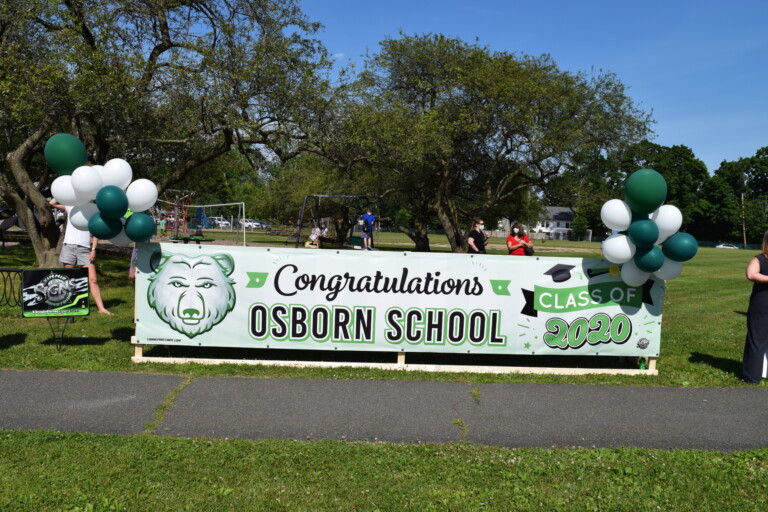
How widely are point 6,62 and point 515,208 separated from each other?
91.3ft

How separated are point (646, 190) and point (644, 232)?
1.41 feet

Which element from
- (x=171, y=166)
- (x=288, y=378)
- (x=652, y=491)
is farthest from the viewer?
(x=171, y=166)

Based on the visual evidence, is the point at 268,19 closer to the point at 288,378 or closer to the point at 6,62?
the point at 6,62

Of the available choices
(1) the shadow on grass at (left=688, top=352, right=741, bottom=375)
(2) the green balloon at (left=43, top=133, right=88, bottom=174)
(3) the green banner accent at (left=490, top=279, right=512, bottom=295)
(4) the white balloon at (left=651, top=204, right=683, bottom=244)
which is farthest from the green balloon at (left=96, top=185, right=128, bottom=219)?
(1) the shadow on grass at (left=688, top=352, right=741, bottom=375)

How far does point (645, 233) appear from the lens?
6.32 meters

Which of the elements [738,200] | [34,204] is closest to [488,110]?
[34,204]

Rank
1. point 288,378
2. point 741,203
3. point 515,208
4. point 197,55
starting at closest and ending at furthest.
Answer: point 288,378
point 197,55
point 515,208
point 741,203

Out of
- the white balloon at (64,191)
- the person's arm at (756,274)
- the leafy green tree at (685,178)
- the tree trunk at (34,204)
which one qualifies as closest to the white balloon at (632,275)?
the person's arm at (756,274)

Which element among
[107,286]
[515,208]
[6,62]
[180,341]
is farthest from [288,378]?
[515,208]

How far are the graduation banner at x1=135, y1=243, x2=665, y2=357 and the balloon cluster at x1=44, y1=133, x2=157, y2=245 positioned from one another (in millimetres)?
355

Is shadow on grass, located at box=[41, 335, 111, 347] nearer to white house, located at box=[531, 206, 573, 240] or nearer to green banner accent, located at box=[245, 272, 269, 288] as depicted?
green banner accent, located at box=[245, 272, 269, 288]

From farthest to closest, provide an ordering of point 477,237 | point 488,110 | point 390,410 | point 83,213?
point 488,110 → point 477,237 → point 83,213 → point 390,410

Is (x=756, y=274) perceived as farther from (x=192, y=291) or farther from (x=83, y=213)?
(x=83, y=213)

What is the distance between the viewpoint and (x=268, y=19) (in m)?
15.3
